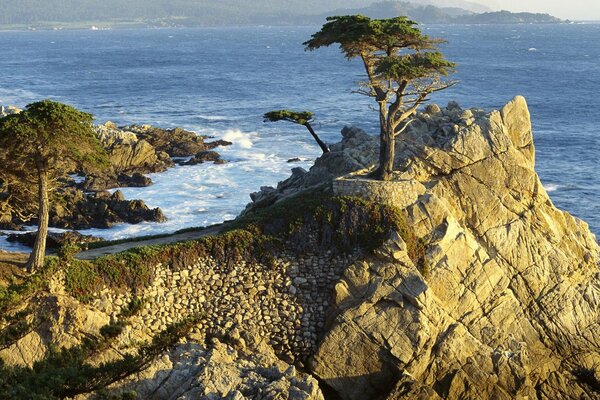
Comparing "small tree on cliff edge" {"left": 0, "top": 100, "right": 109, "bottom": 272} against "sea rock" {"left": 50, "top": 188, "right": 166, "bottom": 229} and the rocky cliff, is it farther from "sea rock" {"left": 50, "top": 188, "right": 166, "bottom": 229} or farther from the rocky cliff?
"sea rock" {"left": 50, "top": 188, "right": 166, "bottom": 229}

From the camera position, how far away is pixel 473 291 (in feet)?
96.0

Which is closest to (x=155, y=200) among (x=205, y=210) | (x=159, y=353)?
(x=205, y=210)

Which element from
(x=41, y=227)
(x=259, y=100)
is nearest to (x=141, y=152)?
(x=41, y=227)

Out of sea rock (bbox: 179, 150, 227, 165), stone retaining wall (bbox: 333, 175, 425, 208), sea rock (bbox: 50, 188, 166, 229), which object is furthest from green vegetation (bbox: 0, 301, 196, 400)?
sea rock (bbox: 179, 150, 227, 165)

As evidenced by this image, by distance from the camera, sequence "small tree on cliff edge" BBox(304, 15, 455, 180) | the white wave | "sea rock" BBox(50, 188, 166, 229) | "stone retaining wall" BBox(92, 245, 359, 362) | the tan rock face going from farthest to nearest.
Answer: the white wave
"sea rock" BBox(50, 188, 166, 229)
"small tree on cliff edge" BBox(304, 15, 455, 180)
"stone retaining wall" BBox(92, 245, 359, 362)
the tan rock face

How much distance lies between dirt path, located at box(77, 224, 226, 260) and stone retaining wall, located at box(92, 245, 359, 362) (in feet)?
7.84

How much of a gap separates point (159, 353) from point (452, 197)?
13394mm

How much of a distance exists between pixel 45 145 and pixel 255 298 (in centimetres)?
887

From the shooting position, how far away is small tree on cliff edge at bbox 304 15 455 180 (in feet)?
101

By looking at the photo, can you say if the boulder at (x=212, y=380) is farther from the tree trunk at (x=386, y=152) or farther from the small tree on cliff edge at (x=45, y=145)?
the tree trunk at (x=386, y=152)

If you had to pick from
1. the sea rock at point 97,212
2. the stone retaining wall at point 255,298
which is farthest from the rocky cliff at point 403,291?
the sea rock at point 97,212

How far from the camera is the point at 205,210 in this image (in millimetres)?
53469

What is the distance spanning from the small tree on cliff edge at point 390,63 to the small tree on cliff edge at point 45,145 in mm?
10827

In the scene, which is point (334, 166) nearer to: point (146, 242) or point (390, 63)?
point (390, 63)
